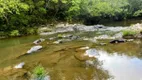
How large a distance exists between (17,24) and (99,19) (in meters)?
17.9

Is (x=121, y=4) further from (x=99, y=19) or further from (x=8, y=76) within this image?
(x=8, y=76)

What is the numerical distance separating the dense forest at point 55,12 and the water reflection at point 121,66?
61.2 feet

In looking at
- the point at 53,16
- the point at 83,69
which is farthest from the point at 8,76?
the point at 53,16

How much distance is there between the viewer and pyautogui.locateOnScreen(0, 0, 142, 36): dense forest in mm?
29656

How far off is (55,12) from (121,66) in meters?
28.4

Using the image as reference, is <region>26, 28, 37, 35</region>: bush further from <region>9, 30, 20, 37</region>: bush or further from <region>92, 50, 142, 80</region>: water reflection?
<region>92, 50, 142, 80</region>: water reflection

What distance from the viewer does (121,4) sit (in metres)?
45.4

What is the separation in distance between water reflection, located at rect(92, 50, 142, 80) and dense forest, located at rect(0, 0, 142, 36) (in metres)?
18.7

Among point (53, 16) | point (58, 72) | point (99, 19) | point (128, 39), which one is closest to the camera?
point (58, 72)

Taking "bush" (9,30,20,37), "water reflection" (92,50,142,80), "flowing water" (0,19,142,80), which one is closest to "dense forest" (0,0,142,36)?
"bush" (9,30,20,37)

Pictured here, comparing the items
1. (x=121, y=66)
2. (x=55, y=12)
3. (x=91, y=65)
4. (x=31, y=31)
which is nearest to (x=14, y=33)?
(x=31, y=31)

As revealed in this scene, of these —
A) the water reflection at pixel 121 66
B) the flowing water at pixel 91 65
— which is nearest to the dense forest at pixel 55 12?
the flowing water at pixel 91 65

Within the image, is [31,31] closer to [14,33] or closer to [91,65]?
[14,33]

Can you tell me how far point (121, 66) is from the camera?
1042cm
